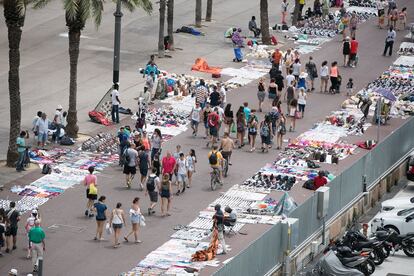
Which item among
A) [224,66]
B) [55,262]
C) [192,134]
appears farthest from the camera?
[224,66]

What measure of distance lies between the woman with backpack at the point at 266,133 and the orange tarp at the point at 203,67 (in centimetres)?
1432

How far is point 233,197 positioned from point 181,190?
6.17 ft

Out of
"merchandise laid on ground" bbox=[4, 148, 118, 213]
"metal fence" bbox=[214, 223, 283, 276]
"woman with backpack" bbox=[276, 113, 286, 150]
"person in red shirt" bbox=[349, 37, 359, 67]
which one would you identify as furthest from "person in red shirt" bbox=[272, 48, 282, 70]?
"metal fence" bbox=[214, 223, 283, 276]

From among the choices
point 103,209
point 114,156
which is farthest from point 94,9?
point 103,209

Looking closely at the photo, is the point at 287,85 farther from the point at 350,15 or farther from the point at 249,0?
the point at 249,0

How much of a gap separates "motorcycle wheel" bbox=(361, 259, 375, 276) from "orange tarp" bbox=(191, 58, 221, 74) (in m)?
26.4

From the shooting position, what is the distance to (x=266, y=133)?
55344 millimetres

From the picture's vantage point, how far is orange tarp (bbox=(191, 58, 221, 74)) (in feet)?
229

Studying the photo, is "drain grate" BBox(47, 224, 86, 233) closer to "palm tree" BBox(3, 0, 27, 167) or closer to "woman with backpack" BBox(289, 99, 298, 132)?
"palm tree" BBox(3, 0, 27, 167)

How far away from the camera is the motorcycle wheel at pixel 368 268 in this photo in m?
44.1

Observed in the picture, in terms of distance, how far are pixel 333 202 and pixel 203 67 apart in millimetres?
23445

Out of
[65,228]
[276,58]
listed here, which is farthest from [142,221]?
[276,58]

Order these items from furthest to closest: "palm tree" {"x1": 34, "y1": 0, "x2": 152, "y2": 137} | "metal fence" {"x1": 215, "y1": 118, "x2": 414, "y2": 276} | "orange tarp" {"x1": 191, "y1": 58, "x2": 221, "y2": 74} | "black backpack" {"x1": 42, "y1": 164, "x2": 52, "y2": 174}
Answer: "orange tarp" {"x1": 191, "y1": 58, "x2": 221, "y2": 74}
"palm tree" {"x1": 34, "y1": 0, "x2": 152, "y2": 137}
"black backpack" {"x1": 42, "y1": 164, "x2": 52, "y2": 174}
"metal fence" {"x1": 215, "y1": 118, "x2": 414, "y2": 276}

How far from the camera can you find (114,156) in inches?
2130
